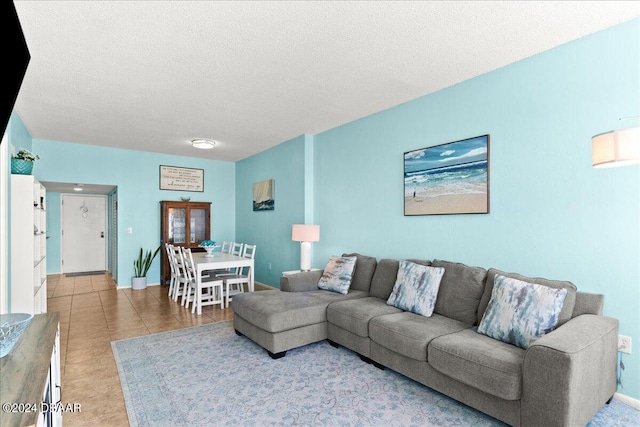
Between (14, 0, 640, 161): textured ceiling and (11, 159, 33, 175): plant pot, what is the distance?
674 mm

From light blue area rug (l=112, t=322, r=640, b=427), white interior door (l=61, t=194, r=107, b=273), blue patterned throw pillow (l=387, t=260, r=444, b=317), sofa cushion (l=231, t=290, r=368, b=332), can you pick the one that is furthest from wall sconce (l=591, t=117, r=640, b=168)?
white interior door (l=61, t=194, r=107, b=273)

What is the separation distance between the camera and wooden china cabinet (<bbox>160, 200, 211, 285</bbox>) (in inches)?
254

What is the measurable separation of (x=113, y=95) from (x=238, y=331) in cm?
278

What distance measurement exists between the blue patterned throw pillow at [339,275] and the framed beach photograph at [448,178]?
2.82ft

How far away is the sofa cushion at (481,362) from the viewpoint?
1.92 meters

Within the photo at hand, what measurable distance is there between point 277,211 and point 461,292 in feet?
11.9

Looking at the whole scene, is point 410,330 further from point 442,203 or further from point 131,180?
point 131,180

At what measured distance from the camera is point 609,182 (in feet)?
7.71

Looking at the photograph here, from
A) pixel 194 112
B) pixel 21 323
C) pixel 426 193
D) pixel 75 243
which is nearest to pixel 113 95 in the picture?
pixel 194 112

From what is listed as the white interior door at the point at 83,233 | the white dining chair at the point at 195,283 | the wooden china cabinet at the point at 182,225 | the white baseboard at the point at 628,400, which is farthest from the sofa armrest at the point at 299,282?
the white interior door at the point at 83,233

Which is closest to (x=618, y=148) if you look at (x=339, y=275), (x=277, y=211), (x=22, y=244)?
(x=339, y=275)

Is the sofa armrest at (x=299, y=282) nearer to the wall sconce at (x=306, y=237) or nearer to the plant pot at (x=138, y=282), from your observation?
the wall sconce at (x=306, y=237)

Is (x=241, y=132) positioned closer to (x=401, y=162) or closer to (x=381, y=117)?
(x=381, y=117)

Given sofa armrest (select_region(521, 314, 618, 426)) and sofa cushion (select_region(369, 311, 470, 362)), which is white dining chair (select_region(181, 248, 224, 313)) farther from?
sofa armrest (select_region(521, 314, 618, 426))
